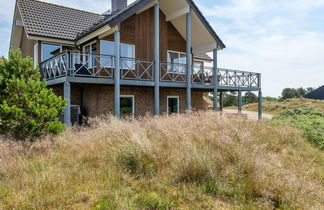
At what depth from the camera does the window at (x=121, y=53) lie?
11.8 m

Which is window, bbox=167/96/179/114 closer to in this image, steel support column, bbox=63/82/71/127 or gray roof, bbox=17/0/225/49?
gray roof, bbox=17/0/225/49

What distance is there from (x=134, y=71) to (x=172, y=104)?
3.72 m

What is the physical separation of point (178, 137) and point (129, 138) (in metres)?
1.30

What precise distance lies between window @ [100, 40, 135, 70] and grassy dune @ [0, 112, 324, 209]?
646cm

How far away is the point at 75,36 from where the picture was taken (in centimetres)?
1352

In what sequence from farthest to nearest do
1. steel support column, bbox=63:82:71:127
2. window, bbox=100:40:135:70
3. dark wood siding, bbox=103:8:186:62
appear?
dark wood siding, bbox=103:8:186:62 < window, bbox=100:40:135:70 < steel support column, bbox=63:82:71:127

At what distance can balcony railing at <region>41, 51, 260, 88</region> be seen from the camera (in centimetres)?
1064

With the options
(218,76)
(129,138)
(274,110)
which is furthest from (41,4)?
(274,110)

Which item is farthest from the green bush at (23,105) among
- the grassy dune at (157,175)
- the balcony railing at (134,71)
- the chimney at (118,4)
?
the chimney at (118,4)

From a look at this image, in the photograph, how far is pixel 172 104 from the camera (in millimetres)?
15062

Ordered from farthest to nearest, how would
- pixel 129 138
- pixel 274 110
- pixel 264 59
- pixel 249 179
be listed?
pixel 274 110, pixel 264 59, pixel 129 138, pixel 249 179

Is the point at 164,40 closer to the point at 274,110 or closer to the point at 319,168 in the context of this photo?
the point at 319,168

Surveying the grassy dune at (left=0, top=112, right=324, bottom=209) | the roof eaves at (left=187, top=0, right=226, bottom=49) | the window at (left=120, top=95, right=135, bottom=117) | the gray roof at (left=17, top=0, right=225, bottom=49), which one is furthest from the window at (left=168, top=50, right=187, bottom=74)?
the grassy dune at (left=0, top=112, right=324, bottom=209)

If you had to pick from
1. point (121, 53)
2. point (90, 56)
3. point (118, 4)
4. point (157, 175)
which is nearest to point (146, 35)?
point (121, 53)
